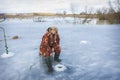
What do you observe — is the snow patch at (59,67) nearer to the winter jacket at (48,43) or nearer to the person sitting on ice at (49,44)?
the person sitting on ice at (49,44)

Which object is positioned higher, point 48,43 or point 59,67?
point 48,43

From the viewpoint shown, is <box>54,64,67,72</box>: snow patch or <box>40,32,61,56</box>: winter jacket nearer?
<box>40,32,61,56</box>: winter jacket

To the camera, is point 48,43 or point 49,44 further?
point 49,44

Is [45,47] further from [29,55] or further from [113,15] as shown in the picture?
[113,15]

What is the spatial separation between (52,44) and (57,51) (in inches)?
15.9

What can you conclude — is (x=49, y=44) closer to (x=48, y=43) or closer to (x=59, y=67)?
(x=48, y=43)

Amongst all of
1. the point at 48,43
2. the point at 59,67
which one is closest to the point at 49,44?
the point at 48,43

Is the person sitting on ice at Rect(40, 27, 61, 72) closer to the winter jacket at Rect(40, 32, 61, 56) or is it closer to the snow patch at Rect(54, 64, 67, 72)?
the winter jacket at Rect(40, 32, 61, 56)

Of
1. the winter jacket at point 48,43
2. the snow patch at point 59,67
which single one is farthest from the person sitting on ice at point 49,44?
the snow patch at point 59,67

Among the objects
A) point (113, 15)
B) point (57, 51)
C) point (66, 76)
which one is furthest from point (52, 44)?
point (113, 15)

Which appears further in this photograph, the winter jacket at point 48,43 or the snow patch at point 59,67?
the snow patch at point 59,67

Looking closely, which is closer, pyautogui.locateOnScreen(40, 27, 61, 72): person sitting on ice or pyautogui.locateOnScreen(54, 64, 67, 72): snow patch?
pyautogui.locateOnScreen(40, 27, 61, 72): person sitting on ice

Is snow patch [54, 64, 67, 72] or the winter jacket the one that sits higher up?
the winter jacket

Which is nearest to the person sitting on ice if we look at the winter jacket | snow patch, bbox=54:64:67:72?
the winter jacket
